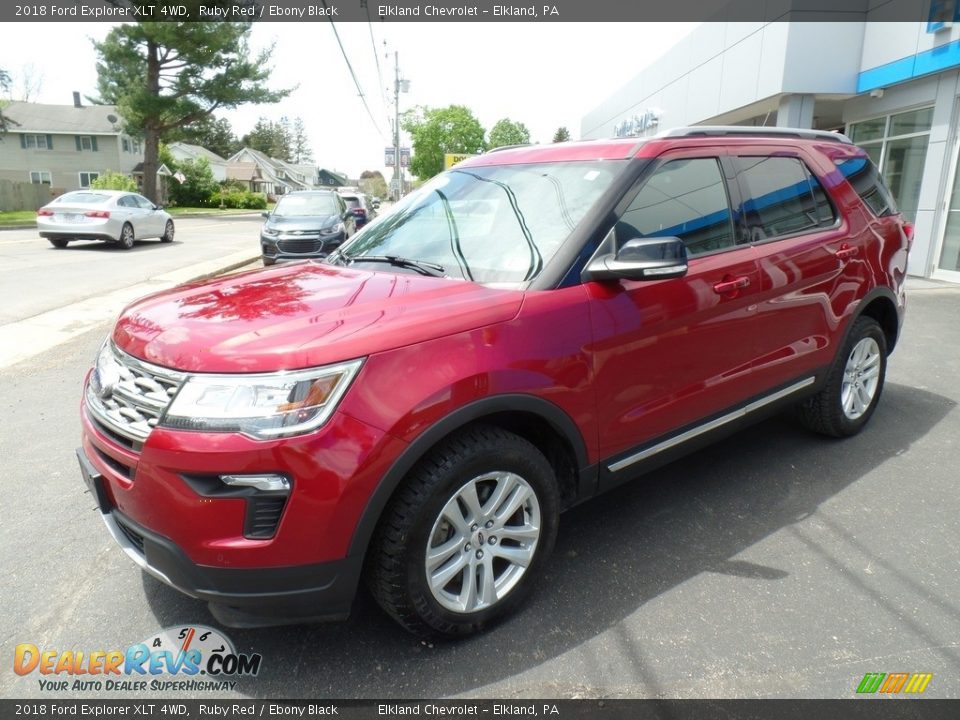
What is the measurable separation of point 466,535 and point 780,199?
104 inches

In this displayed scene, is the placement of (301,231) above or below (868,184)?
below

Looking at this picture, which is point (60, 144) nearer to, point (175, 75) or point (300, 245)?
point (175, 75)

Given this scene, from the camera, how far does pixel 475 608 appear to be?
8.16 ft

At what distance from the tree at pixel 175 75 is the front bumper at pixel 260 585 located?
35.3 metres

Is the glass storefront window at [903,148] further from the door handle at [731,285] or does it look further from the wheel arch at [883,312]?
the door handle at [731,285]

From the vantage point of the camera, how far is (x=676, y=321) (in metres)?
2.98

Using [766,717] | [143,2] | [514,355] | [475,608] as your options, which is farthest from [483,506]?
[143,2]

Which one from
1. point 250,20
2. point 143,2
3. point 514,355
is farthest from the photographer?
point 250,20

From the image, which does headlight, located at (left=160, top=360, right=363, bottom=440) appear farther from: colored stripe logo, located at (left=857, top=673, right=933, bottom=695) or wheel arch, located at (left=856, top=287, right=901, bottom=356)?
wheel arch, located at (left=856, top=287, right=901, bottom=356)

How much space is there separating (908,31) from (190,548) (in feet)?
46.3

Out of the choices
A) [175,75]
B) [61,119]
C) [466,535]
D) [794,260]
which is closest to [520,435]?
[466,535]

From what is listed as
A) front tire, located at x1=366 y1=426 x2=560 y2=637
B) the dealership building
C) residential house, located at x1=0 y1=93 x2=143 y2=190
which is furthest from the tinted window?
residential house, located at x1=0 y1=93 x2=143 y2=190

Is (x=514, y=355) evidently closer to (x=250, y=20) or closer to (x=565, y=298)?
(x=565, y=298)

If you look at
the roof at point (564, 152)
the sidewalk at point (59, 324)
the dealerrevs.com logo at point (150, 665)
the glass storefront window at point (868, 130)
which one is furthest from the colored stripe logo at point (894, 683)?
the glass storefront window at point (868, 130)
